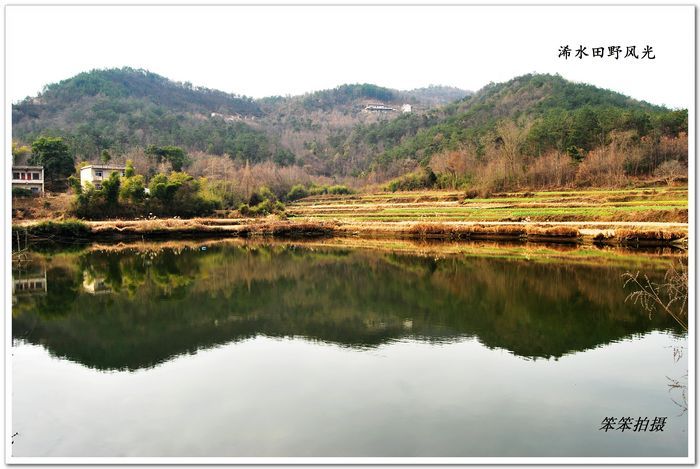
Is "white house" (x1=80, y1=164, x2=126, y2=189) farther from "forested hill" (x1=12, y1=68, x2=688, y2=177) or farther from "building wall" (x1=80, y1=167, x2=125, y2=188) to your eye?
"forested hill" (x1=12, y1=68, x2=688, y2=177)

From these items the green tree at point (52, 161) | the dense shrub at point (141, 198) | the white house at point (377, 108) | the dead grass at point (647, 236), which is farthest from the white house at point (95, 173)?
the white house at point (377, 108)

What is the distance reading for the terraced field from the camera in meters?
26.1

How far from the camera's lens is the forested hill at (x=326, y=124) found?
45938 millimetres

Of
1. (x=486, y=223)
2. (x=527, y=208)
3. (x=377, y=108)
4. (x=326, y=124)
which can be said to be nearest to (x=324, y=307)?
(x=486, y=223)

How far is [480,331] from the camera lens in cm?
972

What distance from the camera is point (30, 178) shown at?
127 ft

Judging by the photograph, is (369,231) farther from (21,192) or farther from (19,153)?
(19,153)

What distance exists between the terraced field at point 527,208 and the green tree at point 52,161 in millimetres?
18729

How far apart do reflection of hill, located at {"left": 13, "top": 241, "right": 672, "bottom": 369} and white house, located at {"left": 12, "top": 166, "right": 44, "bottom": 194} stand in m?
23.3

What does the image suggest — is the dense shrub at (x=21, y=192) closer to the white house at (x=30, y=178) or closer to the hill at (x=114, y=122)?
the white house at (x=30, y=178)

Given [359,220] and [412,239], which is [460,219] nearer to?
[412,239]

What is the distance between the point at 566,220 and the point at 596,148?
1800 centimetres

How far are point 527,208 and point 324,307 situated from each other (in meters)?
22.8

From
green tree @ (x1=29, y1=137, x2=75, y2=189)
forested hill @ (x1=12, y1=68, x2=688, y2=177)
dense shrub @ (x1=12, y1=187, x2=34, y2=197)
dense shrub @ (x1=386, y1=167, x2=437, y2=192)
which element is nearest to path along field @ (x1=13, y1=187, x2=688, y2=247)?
dense shrub @ (x1=12, y1=187, x2=34, y2=197)
